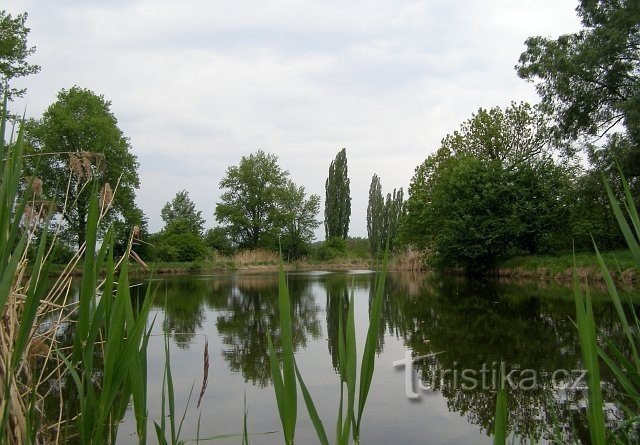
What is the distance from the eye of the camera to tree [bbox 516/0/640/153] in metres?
17.4

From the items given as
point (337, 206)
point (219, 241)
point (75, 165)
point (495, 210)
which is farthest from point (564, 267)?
point (219, 241)

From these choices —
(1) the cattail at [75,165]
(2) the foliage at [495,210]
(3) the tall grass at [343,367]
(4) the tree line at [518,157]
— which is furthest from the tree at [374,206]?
(3) the tall grass at [343,367]

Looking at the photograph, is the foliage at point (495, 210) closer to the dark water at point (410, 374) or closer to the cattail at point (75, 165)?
the dark water at point (410, 374)

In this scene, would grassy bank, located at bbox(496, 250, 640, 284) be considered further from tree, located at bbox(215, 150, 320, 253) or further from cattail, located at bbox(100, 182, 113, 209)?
tree, located at bbox(215, 150, 320, 253)

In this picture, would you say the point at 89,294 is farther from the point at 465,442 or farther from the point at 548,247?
the point at 548,247

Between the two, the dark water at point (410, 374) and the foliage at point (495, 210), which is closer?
the dark water at point (410, 374)

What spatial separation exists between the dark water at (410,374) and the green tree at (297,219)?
41226 millimetres

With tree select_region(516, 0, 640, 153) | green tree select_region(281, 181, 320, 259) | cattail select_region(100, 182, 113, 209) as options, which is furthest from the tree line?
green tree select_region(281, 181, 320, 259)

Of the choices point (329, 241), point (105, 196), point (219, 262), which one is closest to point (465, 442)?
point (105, 196)

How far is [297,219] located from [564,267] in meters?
35.9

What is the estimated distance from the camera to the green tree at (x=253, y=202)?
52.8 metres

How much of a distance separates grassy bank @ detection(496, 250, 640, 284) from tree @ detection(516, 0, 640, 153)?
376 cm

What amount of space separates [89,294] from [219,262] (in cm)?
3974

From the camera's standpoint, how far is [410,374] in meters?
5.35
